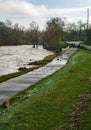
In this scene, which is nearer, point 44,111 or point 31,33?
point 44,111

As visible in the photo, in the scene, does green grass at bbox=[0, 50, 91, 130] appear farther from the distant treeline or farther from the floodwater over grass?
the distant treeline

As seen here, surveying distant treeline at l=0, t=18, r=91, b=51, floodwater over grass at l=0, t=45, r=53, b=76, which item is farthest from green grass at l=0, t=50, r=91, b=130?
distant treeline at l=0, t=18, r=91, b=51

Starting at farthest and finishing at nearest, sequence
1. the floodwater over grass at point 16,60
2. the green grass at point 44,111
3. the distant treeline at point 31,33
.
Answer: the distant treeline at point 31,33 → the floodwater over grass at point 16,60 → the green grass at point 44,111

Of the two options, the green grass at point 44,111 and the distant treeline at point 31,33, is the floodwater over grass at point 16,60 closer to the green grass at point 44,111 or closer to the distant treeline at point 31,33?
the green grass at point 44,111

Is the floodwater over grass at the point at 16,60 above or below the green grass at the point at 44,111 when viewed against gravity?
below

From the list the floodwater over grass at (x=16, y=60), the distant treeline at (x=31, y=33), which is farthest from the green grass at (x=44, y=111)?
the distant treeline at (x=31, y=33)

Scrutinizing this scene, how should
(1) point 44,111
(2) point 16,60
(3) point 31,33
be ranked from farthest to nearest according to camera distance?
(3) point 31,33 < (2) point 16,60 < (1) point 44,111

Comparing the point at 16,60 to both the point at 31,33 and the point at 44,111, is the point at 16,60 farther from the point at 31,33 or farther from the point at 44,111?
the point at 31,33

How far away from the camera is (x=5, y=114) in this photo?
11.9 meters

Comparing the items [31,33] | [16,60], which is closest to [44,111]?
[16,60]

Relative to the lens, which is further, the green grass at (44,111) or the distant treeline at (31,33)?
the distant treeline at (31,33)

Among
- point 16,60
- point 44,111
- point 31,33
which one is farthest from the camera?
point 31,33

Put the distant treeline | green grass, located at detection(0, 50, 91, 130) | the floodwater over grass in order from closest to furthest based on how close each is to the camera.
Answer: green grass, located at detection(0, 50, 91, 130) → the floodwater over grass → the distant treeline

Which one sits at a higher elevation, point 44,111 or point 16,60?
point 44,111
